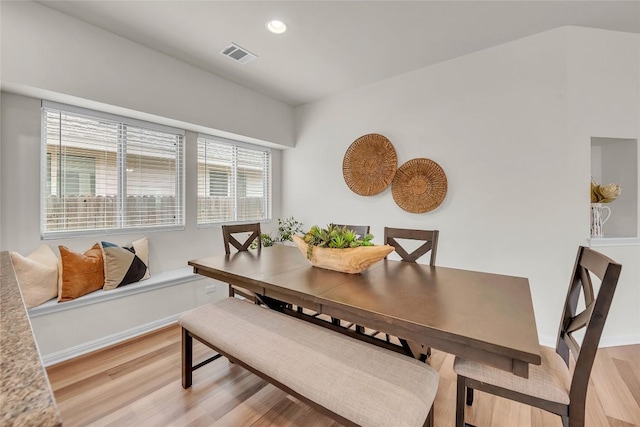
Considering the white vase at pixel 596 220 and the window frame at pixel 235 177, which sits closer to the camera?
the white vase at pixel 596 220

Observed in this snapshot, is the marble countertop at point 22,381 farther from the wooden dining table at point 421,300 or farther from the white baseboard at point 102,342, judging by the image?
the white baseboard at point 102,342

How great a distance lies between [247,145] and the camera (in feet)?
13.3

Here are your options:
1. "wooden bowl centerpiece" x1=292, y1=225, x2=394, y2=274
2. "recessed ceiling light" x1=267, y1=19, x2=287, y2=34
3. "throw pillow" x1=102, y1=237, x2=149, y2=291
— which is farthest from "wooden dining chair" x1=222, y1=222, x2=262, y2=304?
"recessed ceiling light" x1=267, y1=19, x2=287, y2=34

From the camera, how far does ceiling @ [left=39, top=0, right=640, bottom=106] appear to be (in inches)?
83.4

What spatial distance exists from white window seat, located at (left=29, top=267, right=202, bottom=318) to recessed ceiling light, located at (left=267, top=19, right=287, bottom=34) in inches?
99.6

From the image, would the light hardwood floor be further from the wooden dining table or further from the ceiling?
the ceiling

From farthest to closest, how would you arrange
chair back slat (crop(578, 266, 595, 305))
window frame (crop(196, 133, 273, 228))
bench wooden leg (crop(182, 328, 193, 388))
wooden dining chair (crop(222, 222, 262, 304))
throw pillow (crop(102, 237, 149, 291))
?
window frame (crop(196, 133, 273, 228))
throw pillow (crop(102, 237, 149, 291))
wooden dining chair (crop(222, 222, 262, 304))
bench wooden leg (crop(182, 328, 193, 388))
chair back slat (crop(578, 266, 595, 305))

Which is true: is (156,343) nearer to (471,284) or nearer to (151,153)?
(151,153)

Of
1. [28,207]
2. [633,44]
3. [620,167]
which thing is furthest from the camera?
[620,167]

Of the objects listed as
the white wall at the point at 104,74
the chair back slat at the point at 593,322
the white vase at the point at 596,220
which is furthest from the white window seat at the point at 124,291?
the white vase at the point at 596,220

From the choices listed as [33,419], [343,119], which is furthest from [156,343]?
[343,119]

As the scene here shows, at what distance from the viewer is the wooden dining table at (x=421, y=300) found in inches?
38.8

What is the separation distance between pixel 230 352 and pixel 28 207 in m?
2.17

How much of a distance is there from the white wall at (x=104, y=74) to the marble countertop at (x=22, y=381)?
7.42 feet
